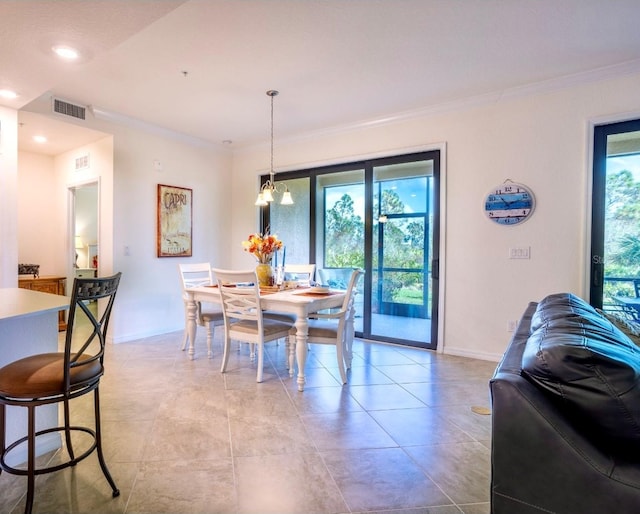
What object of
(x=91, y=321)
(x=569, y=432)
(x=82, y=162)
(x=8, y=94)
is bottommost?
(x=569, y=432)

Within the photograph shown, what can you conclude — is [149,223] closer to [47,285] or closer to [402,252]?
[47,285]

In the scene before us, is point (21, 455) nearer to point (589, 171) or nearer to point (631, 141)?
point (589, 171)

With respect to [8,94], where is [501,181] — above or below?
below

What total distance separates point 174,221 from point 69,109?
Result: 1665 millimetres

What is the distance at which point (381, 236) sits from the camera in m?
4.43

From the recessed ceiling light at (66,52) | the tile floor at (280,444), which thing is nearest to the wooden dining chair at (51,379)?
the tile floor at (280,444)

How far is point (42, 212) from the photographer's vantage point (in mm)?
5160

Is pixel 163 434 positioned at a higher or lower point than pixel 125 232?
lower

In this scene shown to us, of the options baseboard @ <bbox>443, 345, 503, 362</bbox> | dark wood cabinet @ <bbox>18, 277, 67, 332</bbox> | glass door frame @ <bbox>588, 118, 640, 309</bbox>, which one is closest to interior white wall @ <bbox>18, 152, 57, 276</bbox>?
dark wood cabinet @ <bbox>18, 277, 67, 332</bbox>

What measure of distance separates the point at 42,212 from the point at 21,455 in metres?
4.39

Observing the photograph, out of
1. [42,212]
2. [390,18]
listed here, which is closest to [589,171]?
[390,18]

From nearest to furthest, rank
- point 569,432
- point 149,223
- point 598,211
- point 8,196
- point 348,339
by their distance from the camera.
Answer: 1. point 569,432
2. point 598,211
3. point 8,196
4. point 348,339
5. point 149,223

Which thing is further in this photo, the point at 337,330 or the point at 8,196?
the point at 8,196

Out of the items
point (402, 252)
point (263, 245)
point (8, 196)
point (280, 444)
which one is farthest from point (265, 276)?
point (8, 196)
